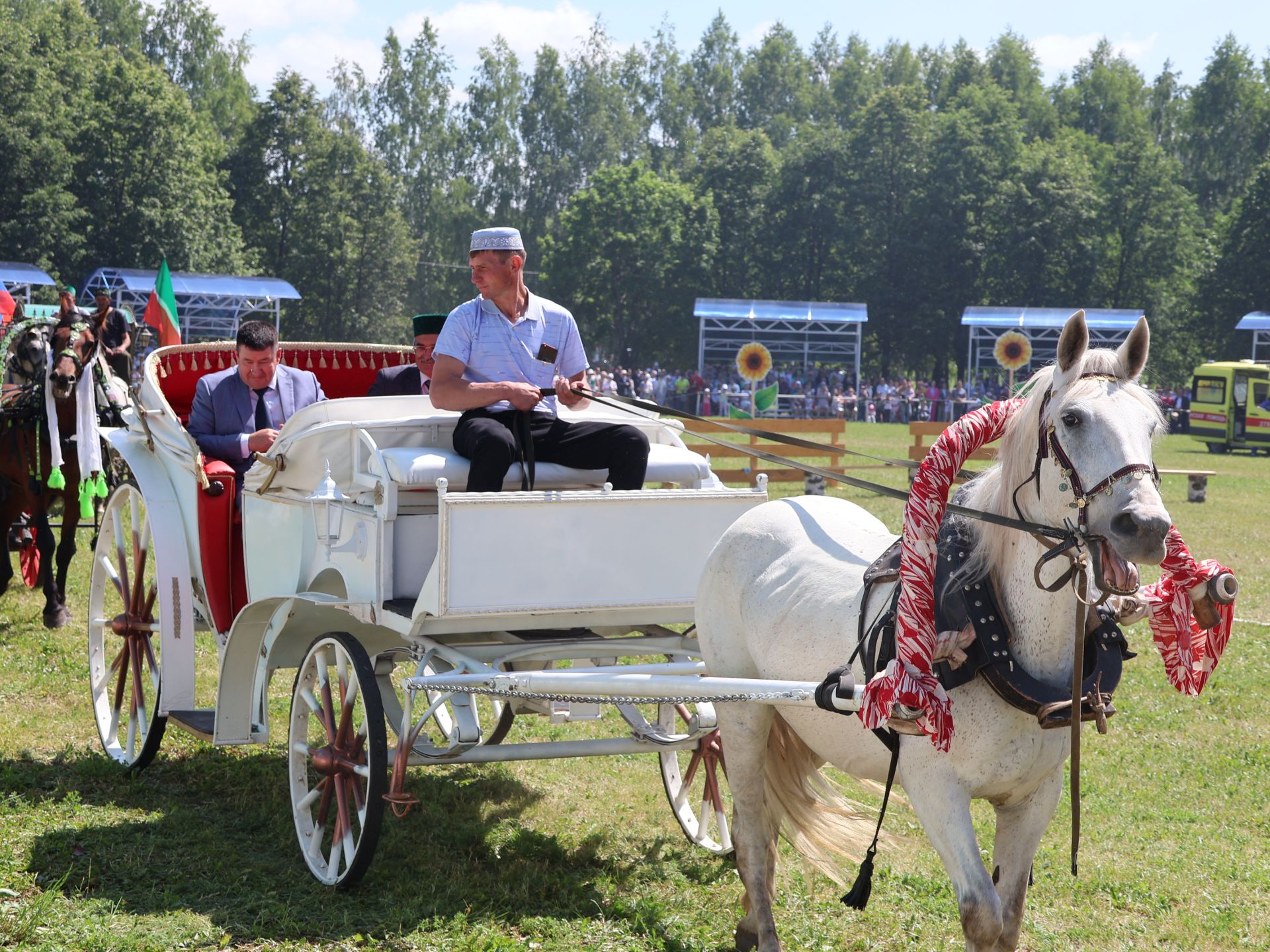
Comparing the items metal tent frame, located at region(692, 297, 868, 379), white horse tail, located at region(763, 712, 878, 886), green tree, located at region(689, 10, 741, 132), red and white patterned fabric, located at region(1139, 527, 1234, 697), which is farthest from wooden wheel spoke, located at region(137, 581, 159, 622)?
green tree, located at region(689, 10, 741, 132)

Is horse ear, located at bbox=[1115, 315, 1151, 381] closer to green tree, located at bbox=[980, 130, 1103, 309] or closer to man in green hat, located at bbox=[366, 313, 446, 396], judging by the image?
man in green hat, located at bbox=[366, 313, 446, 396]

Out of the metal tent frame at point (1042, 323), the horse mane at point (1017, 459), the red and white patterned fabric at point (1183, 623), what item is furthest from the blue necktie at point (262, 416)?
the metal tent frame at point (1042, 323)

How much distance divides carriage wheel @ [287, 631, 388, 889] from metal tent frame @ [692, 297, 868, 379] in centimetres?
3619

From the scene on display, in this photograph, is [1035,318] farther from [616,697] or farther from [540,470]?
[616,697]

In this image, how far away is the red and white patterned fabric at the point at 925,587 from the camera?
3.03 metres

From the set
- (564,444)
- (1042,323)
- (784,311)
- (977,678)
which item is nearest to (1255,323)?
(1042,323)

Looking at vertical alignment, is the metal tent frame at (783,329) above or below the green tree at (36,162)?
below

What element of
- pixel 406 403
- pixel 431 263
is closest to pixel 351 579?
pixel 406 403

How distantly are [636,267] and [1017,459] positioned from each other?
52.8 meters

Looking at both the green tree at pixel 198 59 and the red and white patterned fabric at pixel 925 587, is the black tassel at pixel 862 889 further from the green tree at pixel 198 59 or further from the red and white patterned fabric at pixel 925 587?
the green tree at pixel 198 59

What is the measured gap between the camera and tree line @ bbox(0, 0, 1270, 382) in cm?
4534

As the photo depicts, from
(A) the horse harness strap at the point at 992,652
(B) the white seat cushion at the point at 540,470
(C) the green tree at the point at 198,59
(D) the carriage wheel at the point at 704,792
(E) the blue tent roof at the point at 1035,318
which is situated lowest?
(D) the carriage wheel at the point at 704,792

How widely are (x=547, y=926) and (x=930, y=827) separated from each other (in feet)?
5.48

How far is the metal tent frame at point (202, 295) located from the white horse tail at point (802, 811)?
34.5 meters
